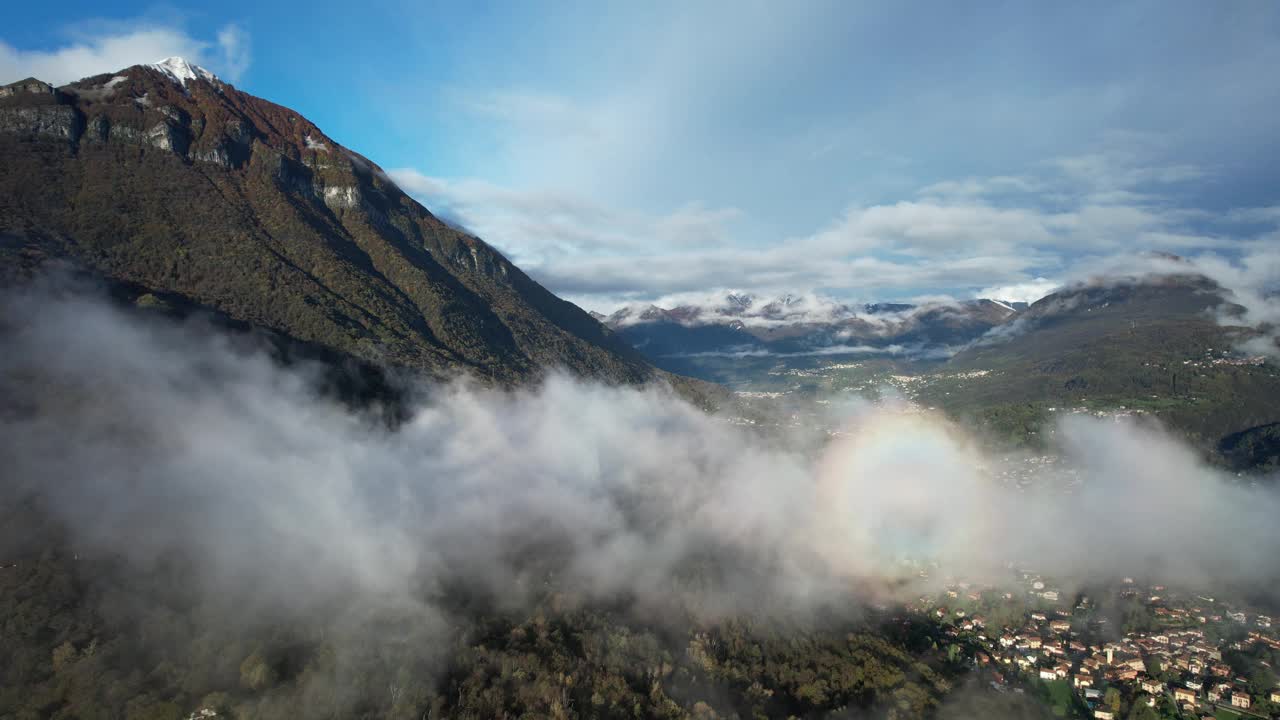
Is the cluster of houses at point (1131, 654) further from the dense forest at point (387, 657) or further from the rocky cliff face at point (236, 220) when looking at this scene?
the rocky cliff face at point (236, 220)

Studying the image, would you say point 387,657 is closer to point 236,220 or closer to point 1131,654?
point 1131,654

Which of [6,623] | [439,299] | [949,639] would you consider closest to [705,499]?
[949,639]

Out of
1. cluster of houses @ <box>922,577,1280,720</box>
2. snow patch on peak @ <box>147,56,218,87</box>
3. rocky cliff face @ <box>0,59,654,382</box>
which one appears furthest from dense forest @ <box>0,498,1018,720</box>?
snow patch on peak @ <box>147,56,218,87</box>

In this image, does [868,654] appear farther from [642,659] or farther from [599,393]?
[599,393]

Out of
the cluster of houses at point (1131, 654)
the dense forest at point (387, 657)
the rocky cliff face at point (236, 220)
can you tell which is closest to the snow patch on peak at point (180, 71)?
the rocky cliff face at point (236, 220)

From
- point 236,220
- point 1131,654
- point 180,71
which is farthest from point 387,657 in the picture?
point 180,71

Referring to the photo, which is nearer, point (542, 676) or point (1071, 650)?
point (542, 676)

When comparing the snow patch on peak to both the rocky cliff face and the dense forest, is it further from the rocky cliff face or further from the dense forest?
the dense forest
